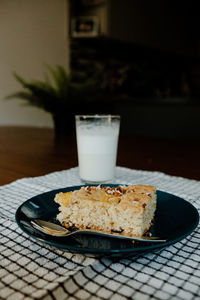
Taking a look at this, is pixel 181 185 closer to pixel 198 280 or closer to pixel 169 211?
pixel 169 211

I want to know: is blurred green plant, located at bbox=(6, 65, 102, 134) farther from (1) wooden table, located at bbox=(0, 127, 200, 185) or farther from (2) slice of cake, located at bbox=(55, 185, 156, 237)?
(2) slice of cake, located at bbox=(55, 185, 156, 237)

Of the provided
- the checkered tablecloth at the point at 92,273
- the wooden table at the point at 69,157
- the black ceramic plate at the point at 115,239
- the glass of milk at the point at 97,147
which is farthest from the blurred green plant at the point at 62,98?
the checkered tablecloth at the point at 92,273

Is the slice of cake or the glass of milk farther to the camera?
the glass of milk

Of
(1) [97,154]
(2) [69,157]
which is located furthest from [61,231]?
(2) [69,157]

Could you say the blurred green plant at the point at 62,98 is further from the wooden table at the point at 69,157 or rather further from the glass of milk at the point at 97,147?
the glass of milk at the point at 97,147

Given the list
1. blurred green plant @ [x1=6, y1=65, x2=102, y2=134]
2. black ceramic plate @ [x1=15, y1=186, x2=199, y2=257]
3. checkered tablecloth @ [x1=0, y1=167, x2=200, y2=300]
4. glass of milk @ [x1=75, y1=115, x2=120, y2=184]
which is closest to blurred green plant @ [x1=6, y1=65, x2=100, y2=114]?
blurred green plant @ [x1=6, y1=65, x2=102, y2=134]

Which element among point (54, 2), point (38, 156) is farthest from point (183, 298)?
point (54, 2)

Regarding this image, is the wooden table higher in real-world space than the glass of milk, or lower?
lower
